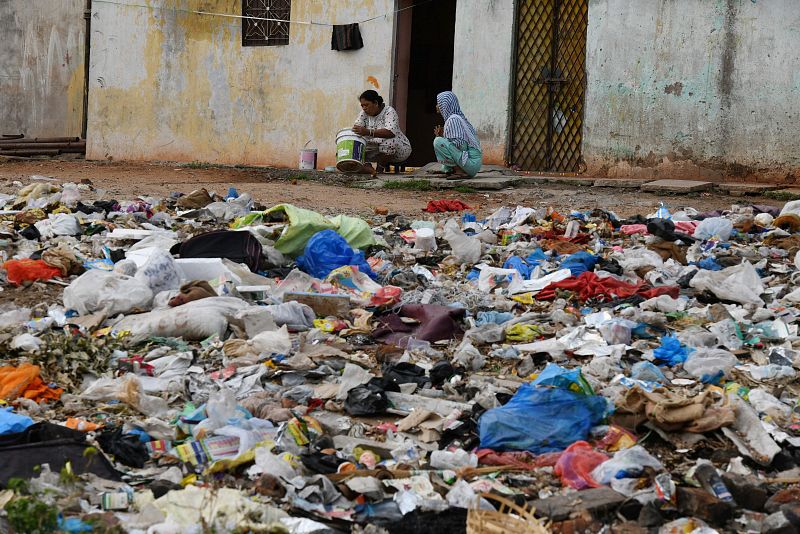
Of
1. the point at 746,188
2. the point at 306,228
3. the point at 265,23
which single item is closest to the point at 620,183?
the point at 746,188

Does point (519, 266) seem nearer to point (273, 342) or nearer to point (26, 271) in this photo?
point (273, 342)

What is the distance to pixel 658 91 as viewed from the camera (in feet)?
37.4

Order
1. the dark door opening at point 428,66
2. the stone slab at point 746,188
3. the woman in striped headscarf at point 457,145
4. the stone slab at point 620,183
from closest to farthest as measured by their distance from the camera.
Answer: the stone slab at point 746,188
the stone slab at point 620,183
the woman in striped headscarf at point 457,145
the dark door opening at point 428,66

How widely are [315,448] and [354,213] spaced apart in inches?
224

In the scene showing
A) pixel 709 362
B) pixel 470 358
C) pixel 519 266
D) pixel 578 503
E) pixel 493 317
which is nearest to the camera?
pixel 578 503

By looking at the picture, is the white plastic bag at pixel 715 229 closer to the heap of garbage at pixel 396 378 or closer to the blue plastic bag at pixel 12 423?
the heap of garbage at pixel 396 378

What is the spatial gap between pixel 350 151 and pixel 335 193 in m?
1.29

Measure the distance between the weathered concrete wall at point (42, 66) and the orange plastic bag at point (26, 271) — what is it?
11.4m

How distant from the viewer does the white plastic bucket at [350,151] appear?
1183cm

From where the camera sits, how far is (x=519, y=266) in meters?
6.84

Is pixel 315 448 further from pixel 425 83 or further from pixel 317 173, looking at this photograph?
pixel 425 83

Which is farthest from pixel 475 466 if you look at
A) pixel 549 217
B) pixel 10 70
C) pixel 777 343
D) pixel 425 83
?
pixel 10 70

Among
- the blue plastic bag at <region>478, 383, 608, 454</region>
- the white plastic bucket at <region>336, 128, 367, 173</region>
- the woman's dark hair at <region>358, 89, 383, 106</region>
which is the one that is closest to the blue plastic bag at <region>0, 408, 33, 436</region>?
the blue plastic bag at <region>478, 383, 608, 454</region>

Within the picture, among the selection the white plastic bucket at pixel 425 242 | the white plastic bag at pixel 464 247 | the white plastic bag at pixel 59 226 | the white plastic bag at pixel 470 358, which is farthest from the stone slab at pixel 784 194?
the white plastic bag at pixel 59 226
